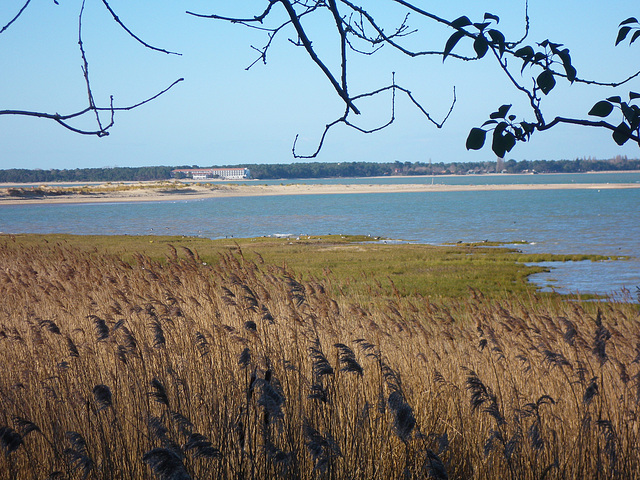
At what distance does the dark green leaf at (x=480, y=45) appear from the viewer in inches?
79.1

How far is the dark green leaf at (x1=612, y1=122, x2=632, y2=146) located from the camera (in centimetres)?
194

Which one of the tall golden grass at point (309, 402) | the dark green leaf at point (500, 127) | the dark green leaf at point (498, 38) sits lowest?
the tall golden grass at point (309, 402)

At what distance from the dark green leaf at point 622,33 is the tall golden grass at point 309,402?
5.17ft

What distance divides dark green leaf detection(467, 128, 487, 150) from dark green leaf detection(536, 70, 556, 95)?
0.25 m

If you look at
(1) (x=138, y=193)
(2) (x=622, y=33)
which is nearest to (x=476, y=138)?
(2) (x=622, y=33)

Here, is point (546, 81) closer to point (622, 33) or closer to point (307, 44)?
point (622, 33)

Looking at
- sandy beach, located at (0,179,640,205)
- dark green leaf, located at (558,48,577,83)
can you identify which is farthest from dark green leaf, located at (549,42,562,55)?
sandy beach, located at (0,179,640,205)

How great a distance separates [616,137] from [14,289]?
9487 mm

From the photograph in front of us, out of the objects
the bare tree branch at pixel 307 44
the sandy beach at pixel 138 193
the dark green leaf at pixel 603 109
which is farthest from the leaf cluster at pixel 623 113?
the sandy beach at pixel 138 193

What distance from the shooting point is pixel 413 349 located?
6.06 meters

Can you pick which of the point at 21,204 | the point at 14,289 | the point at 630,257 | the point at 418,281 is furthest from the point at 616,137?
the point at 21,204

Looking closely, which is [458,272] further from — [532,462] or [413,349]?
[532,462]

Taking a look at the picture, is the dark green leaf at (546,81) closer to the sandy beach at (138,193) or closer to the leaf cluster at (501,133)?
the leaf cluster at (501,133)

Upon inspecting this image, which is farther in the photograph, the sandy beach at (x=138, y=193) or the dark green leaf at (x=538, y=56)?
the sandy beach at (x=138, y=193)
